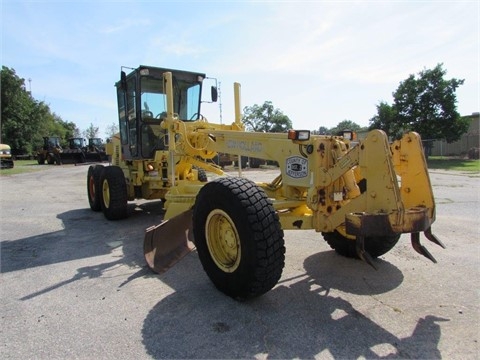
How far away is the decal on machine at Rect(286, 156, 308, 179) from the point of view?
412 centimetres

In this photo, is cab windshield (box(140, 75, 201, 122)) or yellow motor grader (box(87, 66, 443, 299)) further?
cab windshield (box(140, 75, 201, 122))

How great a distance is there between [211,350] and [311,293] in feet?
4.47

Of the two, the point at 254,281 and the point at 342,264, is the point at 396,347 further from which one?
the point at 342,264

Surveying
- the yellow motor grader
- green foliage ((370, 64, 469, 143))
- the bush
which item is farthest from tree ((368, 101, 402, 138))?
the yellow motor grader

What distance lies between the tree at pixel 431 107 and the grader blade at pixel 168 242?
95.1ft

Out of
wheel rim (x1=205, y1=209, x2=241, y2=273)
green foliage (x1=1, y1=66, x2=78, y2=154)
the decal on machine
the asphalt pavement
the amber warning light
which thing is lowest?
the asphalt pavement

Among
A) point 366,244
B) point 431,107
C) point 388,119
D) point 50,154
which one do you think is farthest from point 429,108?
point 50,154

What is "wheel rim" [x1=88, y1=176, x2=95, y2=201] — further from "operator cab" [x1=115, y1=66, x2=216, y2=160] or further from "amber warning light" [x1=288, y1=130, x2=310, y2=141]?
"amber warning light" [x1=288, y1=130, x2=310, y2=141]

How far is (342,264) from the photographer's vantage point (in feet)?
15.3

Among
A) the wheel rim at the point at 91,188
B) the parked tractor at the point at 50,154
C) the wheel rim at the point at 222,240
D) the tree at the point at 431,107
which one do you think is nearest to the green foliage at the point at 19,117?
the parked tractor at the point at 50,154

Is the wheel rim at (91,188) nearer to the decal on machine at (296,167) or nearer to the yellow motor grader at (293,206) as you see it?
the yellow motor grader at (293,206)

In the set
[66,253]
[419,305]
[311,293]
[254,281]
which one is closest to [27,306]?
[66,253]

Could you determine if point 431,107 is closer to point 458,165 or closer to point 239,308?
point 458,165

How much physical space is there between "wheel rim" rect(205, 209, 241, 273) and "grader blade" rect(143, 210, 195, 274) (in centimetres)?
95
